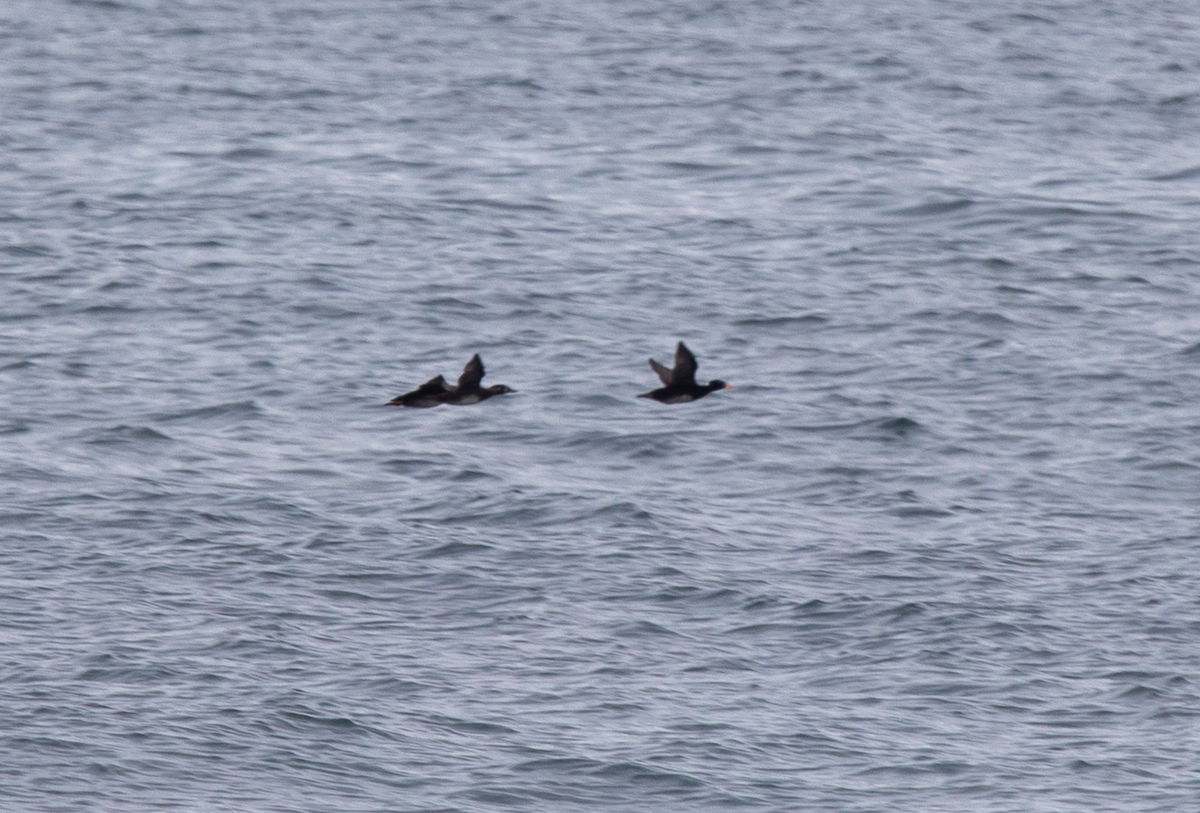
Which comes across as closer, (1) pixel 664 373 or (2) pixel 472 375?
(2) pixel 472 375

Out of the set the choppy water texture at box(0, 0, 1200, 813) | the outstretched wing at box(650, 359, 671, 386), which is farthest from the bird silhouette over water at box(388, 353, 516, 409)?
the choppy water texture at box(0, 0, 1200, 813)

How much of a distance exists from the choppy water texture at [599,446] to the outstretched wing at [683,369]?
5.25 metres

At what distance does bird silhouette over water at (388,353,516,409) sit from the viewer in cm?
2142

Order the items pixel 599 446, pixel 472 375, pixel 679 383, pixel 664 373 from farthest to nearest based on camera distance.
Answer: pixel 599 446, pixel 664 373, pixel 679 383, pixel 472 375

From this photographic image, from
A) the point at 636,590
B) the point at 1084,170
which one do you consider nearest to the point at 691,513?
the point at 636,590

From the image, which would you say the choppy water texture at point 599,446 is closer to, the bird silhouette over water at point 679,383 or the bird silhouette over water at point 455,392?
the bird silhouette over water at point 679,383

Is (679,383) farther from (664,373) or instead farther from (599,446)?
(599,446)

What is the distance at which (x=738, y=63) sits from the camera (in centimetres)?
5338

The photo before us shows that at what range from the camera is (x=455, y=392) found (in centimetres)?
2230

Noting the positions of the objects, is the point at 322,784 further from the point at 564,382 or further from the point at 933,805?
the point at 564,382

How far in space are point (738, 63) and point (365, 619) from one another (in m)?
28.1

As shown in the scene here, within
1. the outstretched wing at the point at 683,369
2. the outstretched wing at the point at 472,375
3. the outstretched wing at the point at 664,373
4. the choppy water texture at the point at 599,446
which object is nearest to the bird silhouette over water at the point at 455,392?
the outstretched wing at the point at 472,375

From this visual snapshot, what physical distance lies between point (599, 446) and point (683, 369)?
973cm

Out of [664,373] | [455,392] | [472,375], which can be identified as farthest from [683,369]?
[455,392]
